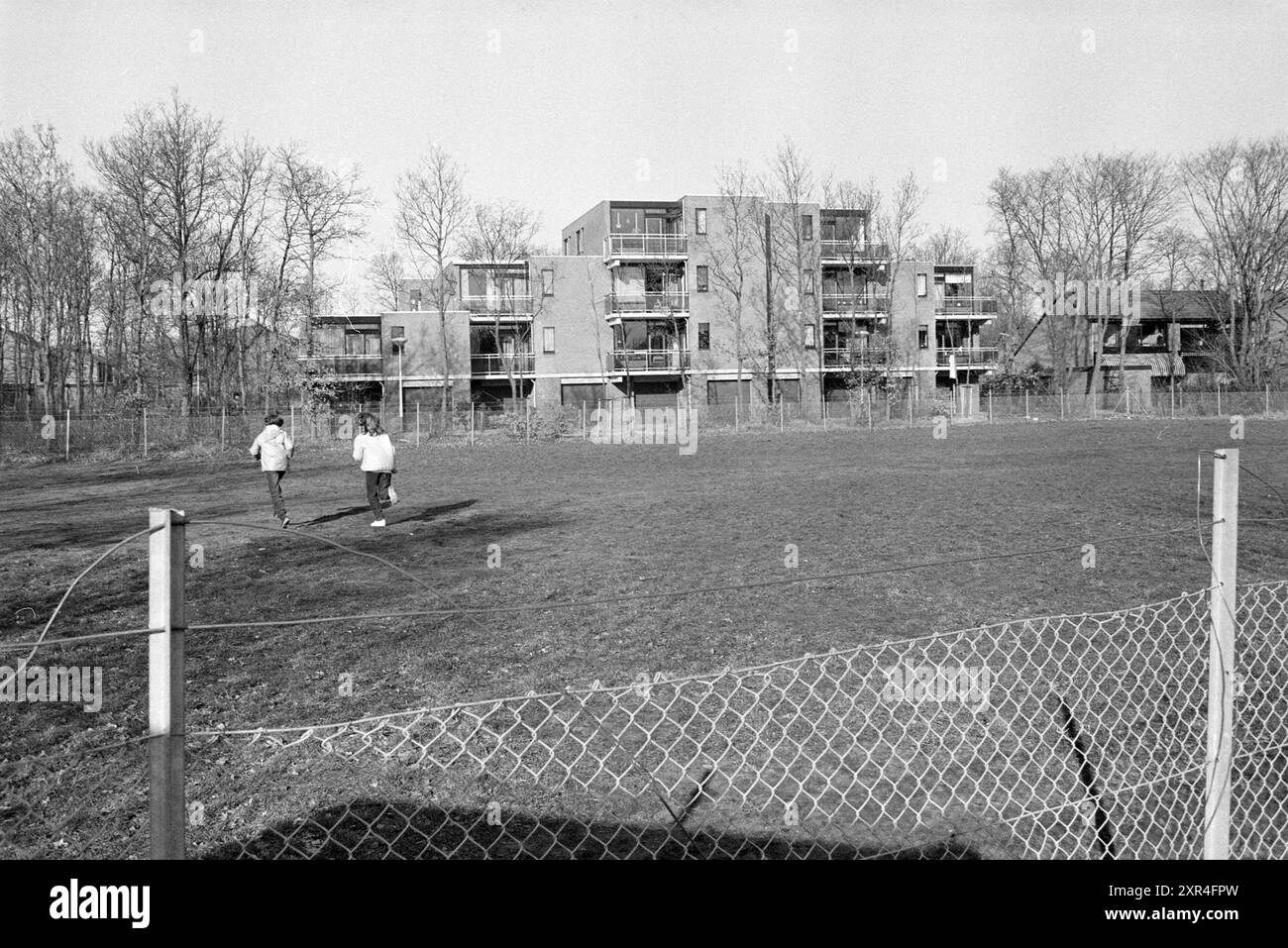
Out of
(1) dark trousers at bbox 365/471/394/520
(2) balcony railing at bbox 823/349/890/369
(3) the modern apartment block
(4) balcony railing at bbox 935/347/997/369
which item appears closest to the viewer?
(1) dark trousers at bbox 365/471/394/520

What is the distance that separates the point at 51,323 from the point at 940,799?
50692 millimetres

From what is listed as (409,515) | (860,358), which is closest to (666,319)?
(860,358)

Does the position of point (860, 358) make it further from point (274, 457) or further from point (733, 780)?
point (733, 780)

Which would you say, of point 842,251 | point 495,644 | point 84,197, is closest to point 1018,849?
point 495,644

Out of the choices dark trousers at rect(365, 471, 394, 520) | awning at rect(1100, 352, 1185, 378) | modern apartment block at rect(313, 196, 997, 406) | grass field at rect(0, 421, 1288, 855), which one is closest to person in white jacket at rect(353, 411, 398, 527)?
dark trousers at rect(365, 471, 394, 520)

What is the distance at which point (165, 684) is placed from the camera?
2.23 meters

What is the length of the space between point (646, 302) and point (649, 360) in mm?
3412

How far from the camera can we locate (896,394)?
181ft

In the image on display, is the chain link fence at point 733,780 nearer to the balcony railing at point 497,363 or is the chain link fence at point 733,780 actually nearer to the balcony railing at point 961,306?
the balcony railing at point 497,363

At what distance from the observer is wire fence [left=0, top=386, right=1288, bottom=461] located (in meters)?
33.0

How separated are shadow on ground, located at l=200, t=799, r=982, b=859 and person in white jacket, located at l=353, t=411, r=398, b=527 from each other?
10.4 m

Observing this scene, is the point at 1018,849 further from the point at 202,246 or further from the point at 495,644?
the point at 202,246

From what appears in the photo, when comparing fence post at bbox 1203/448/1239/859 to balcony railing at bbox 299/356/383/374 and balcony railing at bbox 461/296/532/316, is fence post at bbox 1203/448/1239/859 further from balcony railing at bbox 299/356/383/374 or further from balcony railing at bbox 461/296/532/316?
balcony railing at bbox 461/296/532/316

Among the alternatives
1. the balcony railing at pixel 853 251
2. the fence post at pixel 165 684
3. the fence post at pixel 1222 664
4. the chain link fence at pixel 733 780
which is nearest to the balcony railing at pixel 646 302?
the balcony railing at pixel 853 251
